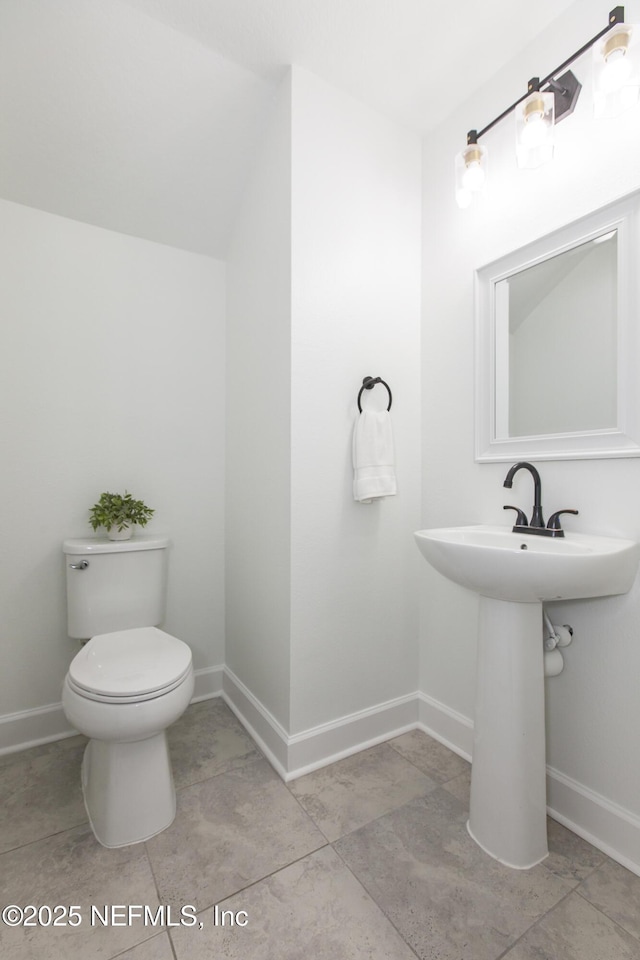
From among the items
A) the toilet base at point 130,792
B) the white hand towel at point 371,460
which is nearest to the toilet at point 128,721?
the toilet base at point 130,792

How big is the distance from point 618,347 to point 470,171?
0.73m

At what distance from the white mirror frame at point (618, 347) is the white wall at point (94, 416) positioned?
1.20m

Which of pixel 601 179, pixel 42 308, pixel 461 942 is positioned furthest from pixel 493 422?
pixel 42 308

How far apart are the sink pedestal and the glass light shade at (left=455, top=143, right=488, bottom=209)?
1.27 m

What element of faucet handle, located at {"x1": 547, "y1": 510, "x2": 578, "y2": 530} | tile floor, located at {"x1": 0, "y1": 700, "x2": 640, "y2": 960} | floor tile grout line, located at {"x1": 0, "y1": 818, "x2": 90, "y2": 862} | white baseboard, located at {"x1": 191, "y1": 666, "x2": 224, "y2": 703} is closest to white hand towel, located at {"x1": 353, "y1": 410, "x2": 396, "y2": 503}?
faucet handle, located at {"x1": 547, "y1": 510, "x2": 578, "y2": 530}

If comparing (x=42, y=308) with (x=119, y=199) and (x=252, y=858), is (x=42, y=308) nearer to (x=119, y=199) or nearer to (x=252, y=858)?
(x=119, y=199)

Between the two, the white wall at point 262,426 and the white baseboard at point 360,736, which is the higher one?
the white wall at point 262,426

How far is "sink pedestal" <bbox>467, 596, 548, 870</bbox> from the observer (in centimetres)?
117

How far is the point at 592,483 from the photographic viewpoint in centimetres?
126

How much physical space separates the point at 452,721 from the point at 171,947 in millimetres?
1095

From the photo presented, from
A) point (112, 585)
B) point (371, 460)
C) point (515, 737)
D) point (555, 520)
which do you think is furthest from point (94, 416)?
point (515, 737)

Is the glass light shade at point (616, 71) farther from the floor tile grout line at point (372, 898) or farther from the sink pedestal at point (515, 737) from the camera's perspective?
the floor tile grout line at point (372, 898)

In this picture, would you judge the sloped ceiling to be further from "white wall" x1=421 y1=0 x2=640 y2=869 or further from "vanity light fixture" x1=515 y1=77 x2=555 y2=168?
"vanity light fixture" x1=515 y1=77 x2=555 y2=168

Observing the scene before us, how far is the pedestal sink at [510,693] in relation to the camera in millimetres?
1115
